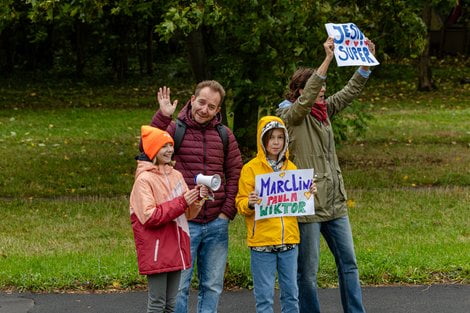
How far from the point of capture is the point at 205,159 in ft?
18.7

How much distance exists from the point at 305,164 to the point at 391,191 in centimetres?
654

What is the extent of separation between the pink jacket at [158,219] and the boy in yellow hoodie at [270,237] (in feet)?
1.63

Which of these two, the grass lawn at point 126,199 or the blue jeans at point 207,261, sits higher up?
the blue jeans at point 207,261

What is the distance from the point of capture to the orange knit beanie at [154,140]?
5.35 metres

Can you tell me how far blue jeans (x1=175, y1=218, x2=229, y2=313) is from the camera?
5.71 meters

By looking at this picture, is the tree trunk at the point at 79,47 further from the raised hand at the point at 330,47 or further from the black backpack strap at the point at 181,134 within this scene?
the black backpack strap at the point at 181,134

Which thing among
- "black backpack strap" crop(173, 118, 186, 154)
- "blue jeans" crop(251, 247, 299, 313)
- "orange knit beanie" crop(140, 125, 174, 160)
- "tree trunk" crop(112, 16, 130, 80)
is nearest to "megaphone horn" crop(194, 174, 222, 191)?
"orange knit beanie" crop(140, 125, 174, 160)

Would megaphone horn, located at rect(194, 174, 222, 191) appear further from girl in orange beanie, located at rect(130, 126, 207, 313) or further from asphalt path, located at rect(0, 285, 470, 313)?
asphalt path, located at rect(0, 285, 470, 313)

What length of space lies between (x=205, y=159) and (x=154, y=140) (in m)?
0.46

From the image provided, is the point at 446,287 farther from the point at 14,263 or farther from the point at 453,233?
the point at 14,263

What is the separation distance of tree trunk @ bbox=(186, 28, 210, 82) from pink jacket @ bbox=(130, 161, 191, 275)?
8.87m

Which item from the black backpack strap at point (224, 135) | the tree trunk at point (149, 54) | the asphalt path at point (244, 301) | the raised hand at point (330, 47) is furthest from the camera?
the tree trunk at point (149, 54)

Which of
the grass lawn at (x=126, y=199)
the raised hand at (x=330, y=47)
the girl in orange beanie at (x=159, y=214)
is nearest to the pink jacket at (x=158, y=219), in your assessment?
the girl in orange beanie at (x=159, y=214)

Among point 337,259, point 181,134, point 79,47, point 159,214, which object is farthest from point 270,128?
point 79,47
